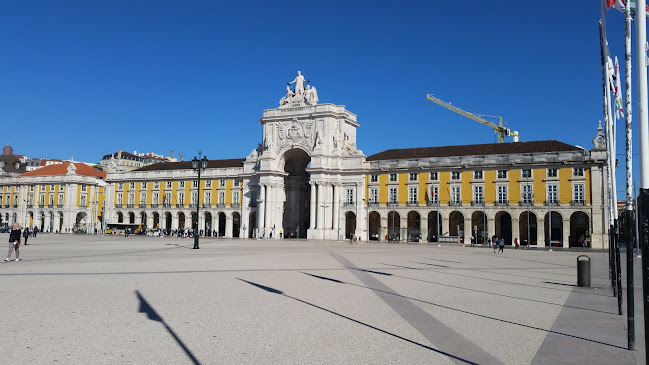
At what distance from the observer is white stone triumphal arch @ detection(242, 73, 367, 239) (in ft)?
244

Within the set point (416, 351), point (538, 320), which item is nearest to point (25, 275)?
point (416, 351)

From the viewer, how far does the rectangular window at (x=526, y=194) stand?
62.8m

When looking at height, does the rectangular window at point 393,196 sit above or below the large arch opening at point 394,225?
above

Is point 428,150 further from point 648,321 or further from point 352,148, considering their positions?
point 648,321

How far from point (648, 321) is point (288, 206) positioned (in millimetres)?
76778

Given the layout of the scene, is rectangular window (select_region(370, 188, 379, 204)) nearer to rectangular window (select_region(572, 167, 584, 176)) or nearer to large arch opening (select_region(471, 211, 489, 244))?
large arch opening (select_region(471, 211, 489, 244))

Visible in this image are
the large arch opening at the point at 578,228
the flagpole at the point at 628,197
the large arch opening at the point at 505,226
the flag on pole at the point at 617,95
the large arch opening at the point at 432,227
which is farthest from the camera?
the large arch opening at the point at 432,227

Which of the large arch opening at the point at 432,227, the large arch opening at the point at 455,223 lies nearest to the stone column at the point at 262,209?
the large arch opening at the point at 432,227

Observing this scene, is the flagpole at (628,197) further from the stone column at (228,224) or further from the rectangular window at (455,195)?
the stone column at (228,224)

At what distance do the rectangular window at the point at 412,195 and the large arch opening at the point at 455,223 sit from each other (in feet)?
15.8

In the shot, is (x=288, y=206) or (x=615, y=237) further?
(x=288, y=206)

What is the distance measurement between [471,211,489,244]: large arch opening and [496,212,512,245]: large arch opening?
1.72m

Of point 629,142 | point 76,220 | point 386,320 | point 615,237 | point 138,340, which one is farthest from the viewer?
point 76,220

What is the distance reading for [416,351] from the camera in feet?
29.2
